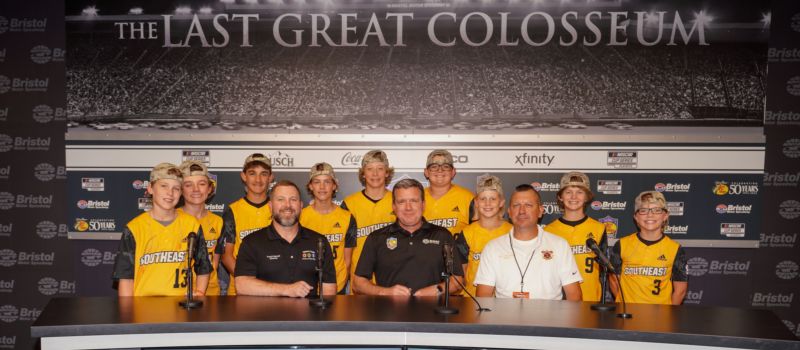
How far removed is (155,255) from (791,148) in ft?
16.0

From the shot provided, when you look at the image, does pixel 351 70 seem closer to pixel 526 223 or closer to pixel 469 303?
pixel 526 223

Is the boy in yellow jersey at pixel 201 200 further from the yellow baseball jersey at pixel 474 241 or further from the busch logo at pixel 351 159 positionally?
the yellow baseball jersey at pixel 474 241

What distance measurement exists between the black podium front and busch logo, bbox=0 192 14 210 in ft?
10.8

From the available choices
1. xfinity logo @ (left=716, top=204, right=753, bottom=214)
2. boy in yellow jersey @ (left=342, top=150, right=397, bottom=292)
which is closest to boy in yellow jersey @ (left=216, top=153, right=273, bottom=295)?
boy in yellow jersey @ (left=342, top=150, right=397, bottom=292)

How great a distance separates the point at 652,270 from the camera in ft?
14.5

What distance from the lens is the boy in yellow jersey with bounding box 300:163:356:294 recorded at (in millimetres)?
4672

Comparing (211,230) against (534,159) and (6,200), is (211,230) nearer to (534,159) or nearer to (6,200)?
(6,200)

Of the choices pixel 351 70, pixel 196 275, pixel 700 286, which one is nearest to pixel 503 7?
pixel 351 70

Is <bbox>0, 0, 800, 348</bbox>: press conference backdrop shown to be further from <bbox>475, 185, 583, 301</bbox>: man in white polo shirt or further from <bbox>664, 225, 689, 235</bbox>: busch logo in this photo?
<bbox>475, 185, 583, 301</bbox>: man in white polo shirt

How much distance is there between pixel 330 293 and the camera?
12.2 ft

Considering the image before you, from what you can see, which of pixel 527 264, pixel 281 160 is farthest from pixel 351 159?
pixel 527 264

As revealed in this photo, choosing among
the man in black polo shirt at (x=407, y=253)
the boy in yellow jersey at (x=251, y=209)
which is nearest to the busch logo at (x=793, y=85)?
the man in black polo shirt at (x=407, y=253)

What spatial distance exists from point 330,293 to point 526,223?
→ 114cm

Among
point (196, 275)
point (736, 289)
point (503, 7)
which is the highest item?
point (503, 7)
